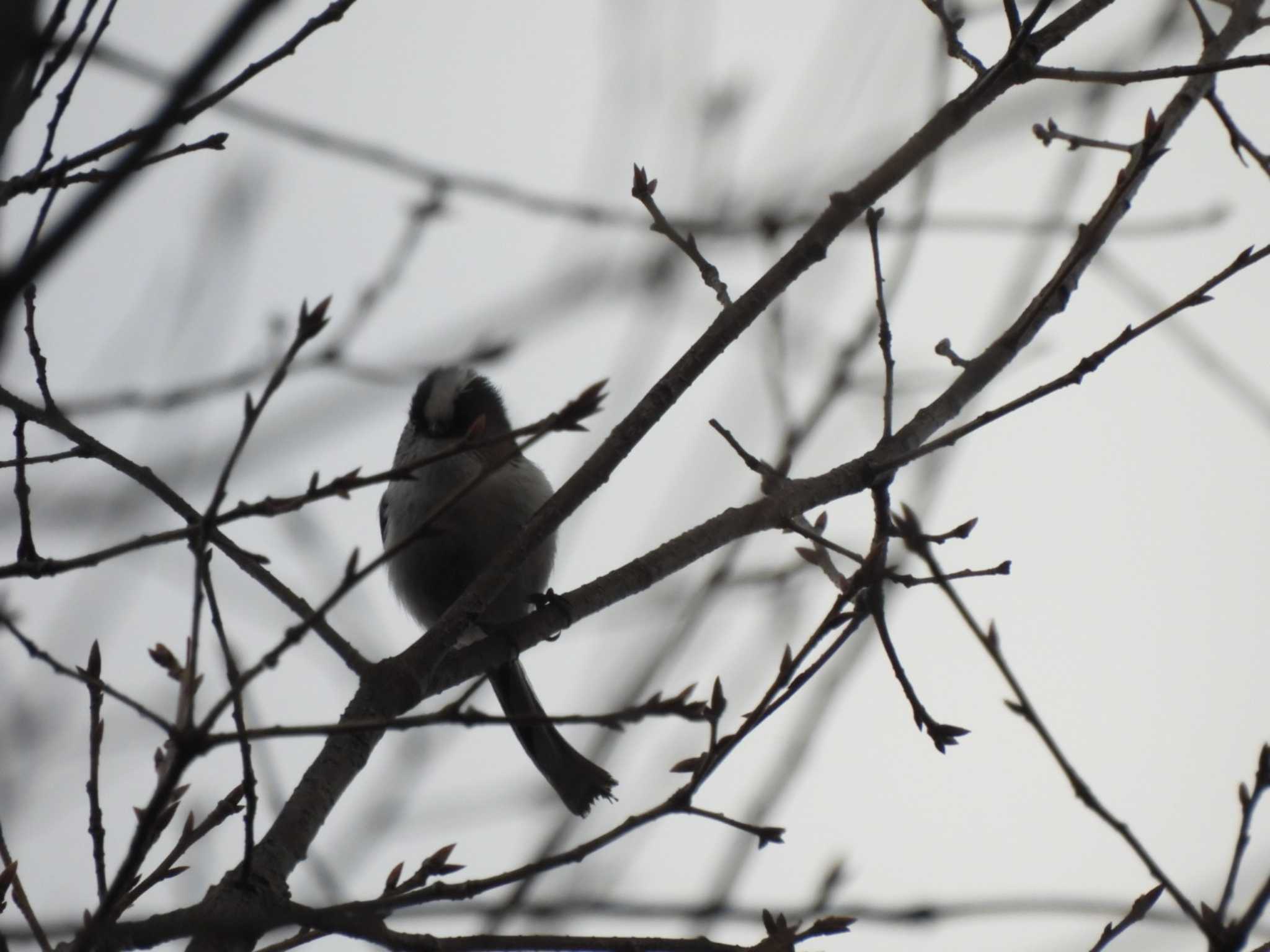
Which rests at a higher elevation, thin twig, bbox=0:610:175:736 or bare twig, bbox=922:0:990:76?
bare twig, bbox=922:0:990:76

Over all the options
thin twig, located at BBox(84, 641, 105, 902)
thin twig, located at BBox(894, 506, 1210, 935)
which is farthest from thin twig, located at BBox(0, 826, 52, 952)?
thin twig, located at BBox(894, 506, 1210, 935)

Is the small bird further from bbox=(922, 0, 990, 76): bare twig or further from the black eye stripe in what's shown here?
bbox=(922, 0, 990, 76): bare twig

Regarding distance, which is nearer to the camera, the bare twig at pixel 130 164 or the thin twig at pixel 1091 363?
the bare twig at pixel 130 164

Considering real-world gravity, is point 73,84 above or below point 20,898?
above

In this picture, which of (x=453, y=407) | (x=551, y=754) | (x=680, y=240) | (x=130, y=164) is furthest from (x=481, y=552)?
(x=130, y=164)

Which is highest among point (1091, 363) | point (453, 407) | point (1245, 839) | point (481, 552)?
point (453, 407)

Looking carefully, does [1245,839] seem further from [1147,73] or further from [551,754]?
[551,754]

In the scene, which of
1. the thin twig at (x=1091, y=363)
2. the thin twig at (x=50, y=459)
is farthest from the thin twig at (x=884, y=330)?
the thin twig at (x=50, y=459)

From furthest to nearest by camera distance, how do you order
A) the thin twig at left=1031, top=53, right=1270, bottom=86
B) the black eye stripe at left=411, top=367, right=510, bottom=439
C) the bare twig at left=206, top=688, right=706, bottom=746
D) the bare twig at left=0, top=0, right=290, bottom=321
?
the black eye stripe at left=411, top=367, right=510, bottom=439
the thin twig at left=1031, top=53, right=1270, bottom=86
the bare twig at left=206, top=688, right=706, bottom=746
the bare twig at left=0, top=0, right=290, bottom=321

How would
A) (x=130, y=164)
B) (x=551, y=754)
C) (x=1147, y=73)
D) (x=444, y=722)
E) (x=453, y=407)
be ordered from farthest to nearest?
(x=453, y=407) < (x=551, y=754) < (x=1147, y=73) < (x=444, y=722) < (x=130, y=164)

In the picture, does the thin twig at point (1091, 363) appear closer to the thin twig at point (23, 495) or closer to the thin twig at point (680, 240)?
the thin twig at point (680, 240)

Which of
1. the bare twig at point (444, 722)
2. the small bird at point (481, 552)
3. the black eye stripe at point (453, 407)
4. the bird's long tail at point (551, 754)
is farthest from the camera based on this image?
the black eye stripe at point (453, 407)

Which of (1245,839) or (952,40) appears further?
(952,40)

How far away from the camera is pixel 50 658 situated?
2057 millimetres
